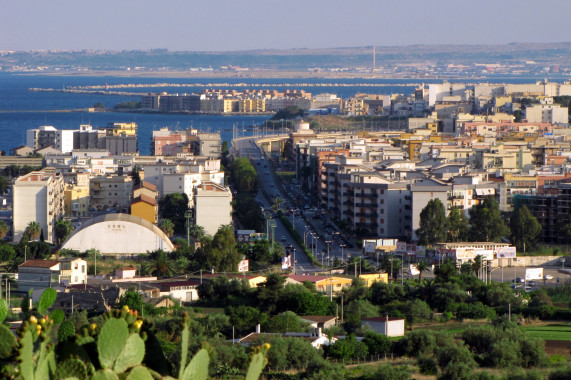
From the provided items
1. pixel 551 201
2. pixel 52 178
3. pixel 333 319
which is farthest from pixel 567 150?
pixel 333 319

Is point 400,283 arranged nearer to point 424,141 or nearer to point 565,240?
point 565,240

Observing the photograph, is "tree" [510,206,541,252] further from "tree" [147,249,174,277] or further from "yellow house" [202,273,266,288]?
"tree" [147,249,174,277]

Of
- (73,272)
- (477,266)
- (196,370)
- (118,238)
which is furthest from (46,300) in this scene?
(118,238)

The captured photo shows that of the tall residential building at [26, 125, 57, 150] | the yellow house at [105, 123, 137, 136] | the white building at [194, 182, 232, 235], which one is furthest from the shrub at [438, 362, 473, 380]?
the tall residential building at [26, 125, 57, 150]

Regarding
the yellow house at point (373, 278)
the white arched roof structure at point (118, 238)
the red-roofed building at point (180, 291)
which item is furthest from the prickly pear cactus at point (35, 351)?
the white arched roof structure at point (118, 238)

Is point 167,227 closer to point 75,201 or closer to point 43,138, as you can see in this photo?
point 75,201

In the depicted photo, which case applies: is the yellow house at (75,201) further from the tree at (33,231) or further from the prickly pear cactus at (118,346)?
the prickly pear cactus at (118,346)
